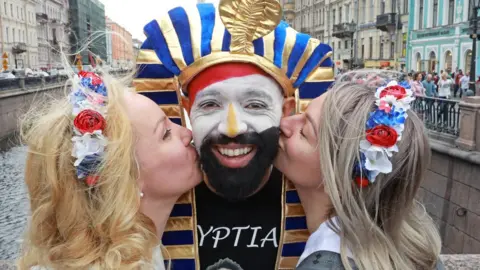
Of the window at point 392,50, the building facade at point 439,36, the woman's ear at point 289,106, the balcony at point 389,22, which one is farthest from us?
the window at point 392,50

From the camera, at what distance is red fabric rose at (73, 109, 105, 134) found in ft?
5.24

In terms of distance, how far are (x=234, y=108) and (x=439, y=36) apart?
24.0 m

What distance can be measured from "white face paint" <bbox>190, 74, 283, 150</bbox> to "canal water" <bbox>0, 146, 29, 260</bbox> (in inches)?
144

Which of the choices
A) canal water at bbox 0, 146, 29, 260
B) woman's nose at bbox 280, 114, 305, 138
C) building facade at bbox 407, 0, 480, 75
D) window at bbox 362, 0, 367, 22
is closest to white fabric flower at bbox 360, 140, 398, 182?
woman's nose at bbox 280, 114, 305, 138

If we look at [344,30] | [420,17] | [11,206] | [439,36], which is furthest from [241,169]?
[344,30]

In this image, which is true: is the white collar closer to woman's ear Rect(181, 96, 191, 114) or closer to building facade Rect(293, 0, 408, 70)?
woman's ear Rect(181, 96, 191, 114)

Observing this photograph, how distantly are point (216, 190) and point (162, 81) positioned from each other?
51 centimetres

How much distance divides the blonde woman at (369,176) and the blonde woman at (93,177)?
566 mm

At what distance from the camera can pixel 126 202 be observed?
5.41ft

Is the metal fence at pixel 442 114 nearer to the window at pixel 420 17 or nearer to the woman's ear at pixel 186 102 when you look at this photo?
the woman's ear at pixel 186 102

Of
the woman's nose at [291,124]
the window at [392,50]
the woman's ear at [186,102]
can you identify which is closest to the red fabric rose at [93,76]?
the woman's ear at [186,102]

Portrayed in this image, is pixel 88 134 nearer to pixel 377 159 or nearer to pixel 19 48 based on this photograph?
pixel 377 159

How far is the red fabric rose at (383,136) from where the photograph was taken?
5.01 ft

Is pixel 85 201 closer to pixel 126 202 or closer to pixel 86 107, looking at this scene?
pixel 126 202
